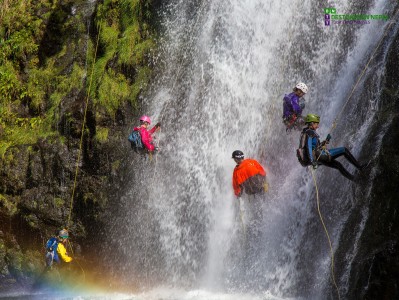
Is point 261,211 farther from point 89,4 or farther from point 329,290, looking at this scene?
point 89,4

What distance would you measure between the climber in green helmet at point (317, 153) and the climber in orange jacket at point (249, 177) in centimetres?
163

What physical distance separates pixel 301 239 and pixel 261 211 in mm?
1573

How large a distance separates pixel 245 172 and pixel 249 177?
0.14 m

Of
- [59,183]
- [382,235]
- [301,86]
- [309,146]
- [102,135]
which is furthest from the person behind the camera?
[59,183]

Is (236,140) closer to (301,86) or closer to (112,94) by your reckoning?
(301,86)

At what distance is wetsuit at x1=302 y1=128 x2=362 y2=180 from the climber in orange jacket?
180 cm

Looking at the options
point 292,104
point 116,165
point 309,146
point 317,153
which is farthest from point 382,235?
point 116,165

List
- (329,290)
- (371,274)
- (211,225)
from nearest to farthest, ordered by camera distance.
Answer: (371,274)
(329,290)
(211,225)

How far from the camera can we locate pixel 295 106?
1254cm

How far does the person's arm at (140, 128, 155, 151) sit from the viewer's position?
14.6m

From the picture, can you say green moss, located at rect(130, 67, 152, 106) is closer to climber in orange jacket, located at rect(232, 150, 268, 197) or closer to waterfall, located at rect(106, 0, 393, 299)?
waterfall, located at rect(106, 0, 393, 299)

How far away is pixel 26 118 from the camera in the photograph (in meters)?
18.1

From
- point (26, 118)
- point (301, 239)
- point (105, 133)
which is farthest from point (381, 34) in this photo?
point (26, 118)
